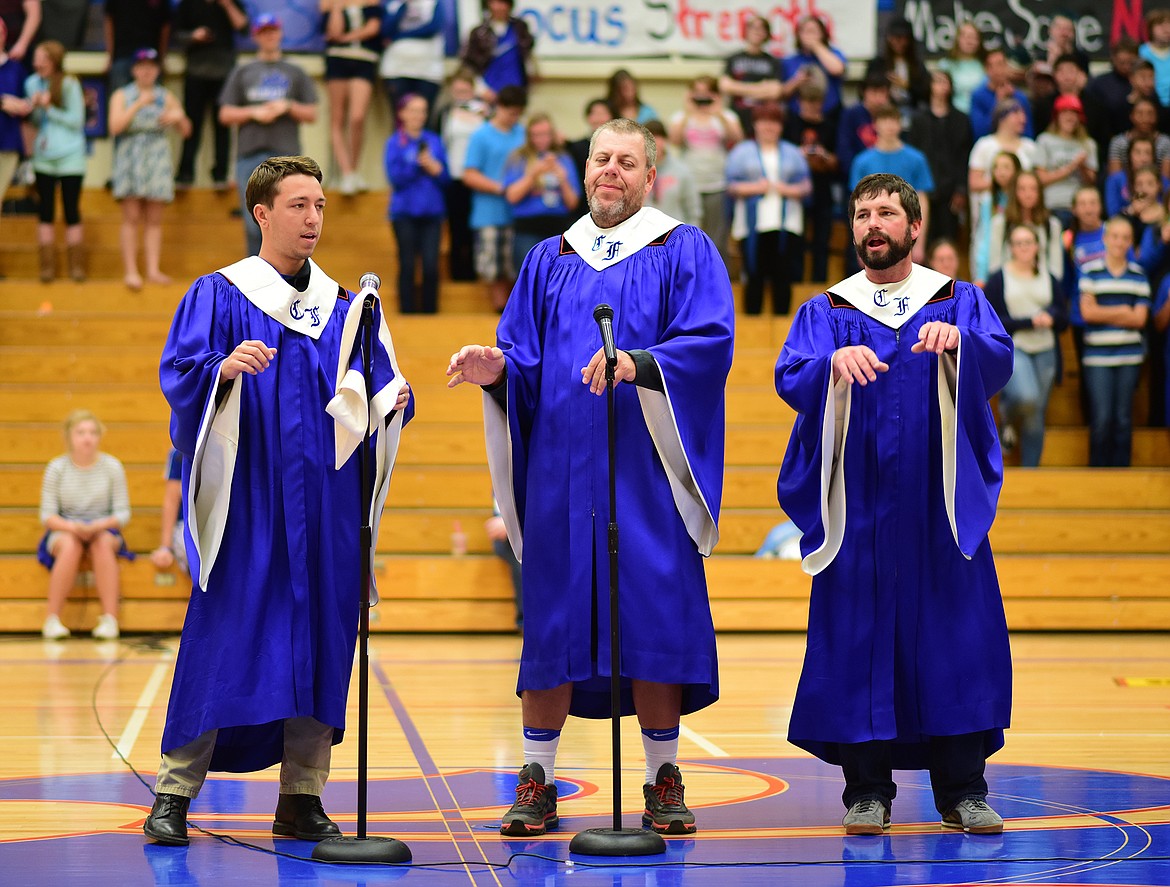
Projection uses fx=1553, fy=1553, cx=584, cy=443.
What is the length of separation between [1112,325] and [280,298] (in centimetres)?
870

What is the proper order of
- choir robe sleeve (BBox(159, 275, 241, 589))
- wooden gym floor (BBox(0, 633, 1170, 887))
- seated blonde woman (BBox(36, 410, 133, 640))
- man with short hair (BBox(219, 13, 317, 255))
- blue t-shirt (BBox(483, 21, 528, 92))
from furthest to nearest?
blue t-shirt (BBox(483, 21, 528, 92)) < man with short hair (BBox(219, 13, 317, 255)) < seated blonde woman (BBox(36, 410, 133, 640)) < choir robe sleeve (BBox(159, 275, 241, 589)) < wooden gym floor (BBox(0, 633, 1170, 887))

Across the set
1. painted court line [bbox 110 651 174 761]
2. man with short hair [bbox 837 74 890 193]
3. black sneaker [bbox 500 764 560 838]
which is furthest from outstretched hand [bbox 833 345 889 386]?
man with short hair [bbox 837 74 890 193]

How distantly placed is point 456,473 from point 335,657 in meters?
6.84

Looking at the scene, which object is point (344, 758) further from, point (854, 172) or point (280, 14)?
point (280, 14)

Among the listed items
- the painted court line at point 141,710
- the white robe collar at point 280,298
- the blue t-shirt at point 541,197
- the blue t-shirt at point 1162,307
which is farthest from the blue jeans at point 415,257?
the white robe collar at point 280,298

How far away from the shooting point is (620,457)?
16.3 feet

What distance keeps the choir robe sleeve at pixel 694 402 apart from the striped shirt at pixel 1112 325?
779 cm

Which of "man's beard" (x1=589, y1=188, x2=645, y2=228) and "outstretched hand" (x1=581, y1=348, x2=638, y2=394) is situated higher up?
"man's beard" (x1=589, y1=188, x2=645, y2=228)

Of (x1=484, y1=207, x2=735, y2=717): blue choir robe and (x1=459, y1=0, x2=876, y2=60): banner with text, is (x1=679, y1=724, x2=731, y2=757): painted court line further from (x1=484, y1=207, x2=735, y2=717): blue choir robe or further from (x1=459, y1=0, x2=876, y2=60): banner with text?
(x1=459, y1=0, x2=876, y2=60): banner with text

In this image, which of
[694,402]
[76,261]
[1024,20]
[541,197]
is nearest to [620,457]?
[694,402]

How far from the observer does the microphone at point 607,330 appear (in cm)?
448

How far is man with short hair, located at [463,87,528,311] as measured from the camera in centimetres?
1277

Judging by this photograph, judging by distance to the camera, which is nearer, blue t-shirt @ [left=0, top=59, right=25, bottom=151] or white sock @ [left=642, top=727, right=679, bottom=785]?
white sock @ [left=642, top=727, right=679, bottom=785]

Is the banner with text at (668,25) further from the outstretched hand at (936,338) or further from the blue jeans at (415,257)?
the outstretched hand at (936,338)
